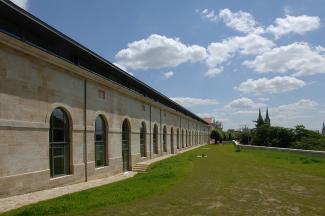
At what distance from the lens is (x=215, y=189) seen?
14695 mm

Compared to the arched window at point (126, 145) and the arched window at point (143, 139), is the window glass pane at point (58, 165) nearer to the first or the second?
the arched window at point (126, 145)

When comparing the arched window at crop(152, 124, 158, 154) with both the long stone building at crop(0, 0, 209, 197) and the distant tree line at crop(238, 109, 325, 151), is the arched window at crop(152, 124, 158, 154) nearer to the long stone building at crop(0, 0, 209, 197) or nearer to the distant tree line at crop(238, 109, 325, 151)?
the long stone building at crop(0, 0, 209, 197)

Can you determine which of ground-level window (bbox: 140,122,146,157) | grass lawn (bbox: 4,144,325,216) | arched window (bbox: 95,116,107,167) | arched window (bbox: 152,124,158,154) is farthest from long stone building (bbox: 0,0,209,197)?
arched window (bbox: 152,124,158,154)

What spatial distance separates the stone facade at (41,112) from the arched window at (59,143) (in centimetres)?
30

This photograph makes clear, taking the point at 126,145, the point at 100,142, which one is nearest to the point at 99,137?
the point at 100,142

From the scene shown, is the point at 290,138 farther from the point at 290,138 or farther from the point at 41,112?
the point at 41,112

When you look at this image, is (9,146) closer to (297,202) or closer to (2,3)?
(2,3)

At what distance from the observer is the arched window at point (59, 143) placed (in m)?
16.5

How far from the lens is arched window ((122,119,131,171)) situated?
26.3 metres

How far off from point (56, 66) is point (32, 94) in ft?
7.52

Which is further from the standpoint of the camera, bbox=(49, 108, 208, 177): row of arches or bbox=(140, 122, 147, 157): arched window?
bbox=(140, 122, 147, 157): arched window

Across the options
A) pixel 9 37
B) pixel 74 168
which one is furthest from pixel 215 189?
pixel 9 37

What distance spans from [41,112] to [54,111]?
144 cm

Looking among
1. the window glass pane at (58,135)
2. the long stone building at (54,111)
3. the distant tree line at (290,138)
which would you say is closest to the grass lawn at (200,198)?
the long stone building at (54,111)
